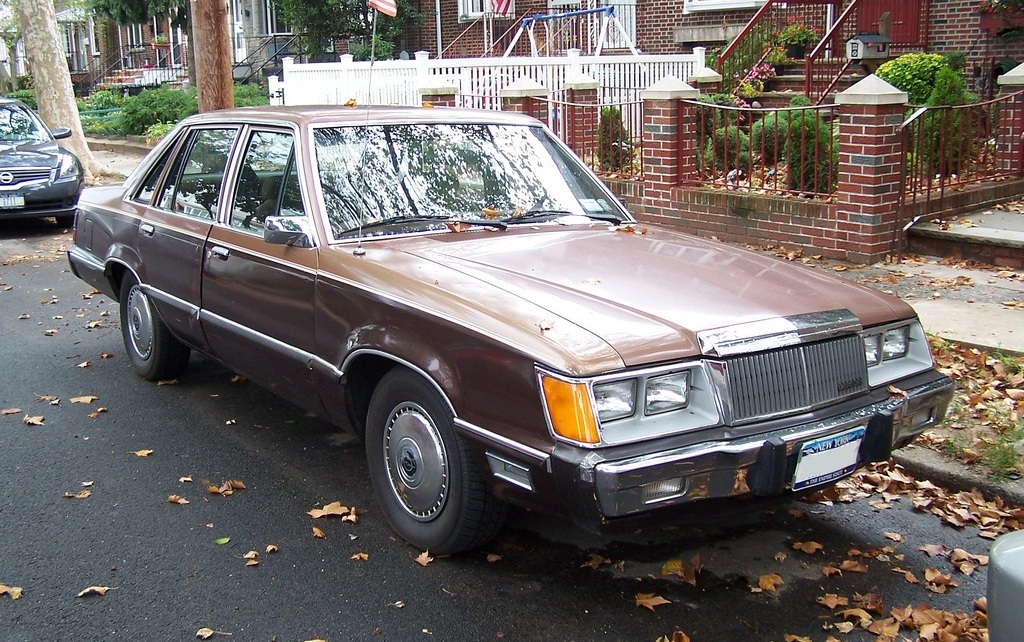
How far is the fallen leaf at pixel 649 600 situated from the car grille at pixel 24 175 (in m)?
11.3

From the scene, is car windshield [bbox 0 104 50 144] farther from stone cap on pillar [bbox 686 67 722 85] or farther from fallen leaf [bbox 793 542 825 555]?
fallen leaf [bbox 793 542 825 555]

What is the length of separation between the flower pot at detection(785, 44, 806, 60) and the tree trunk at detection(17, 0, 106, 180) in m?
11.5

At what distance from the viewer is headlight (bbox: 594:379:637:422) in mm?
3555

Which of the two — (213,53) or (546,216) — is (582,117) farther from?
(546,216)

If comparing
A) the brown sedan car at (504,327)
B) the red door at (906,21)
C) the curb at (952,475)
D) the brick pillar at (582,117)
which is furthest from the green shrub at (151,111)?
the curb at (952,475)

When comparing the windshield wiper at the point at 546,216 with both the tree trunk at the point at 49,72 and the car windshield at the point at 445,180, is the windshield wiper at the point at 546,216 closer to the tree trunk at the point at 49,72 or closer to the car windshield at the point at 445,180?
the car windshield at the point at 445,180

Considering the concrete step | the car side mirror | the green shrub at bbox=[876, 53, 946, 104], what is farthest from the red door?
the car side mirror

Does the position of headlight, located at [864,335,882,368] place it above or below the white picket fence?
below

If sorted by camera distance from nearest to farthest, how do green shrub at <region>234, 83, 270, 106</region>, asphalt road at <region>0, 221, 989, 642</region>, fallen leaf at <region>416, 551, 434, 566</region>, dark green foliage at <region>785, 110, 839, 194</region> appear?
asphalt road at <region>0, 221, 989, 642</region> < fallen leaf at <region>416, 551, 434, 566</region> < dark green foliage at <region>785, 110, 839, 194</region> < green shrub at <region>234, 83, 270, 106</region>

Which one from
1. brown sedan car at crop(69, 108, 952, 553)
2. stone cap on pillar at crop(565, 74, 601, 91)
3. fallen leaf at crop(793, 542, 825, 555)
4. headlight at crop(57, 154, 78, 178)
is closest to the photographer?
brown sedan car at crop(69, 108, 952, 553)

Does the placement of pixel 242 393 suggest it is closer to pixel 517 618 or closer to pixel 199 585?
pixel 199 585

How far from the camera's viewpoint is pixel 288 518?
4.82 meters

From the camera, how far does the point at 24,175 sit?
13000mm

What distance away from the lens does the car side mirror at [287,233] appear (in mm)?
4781
